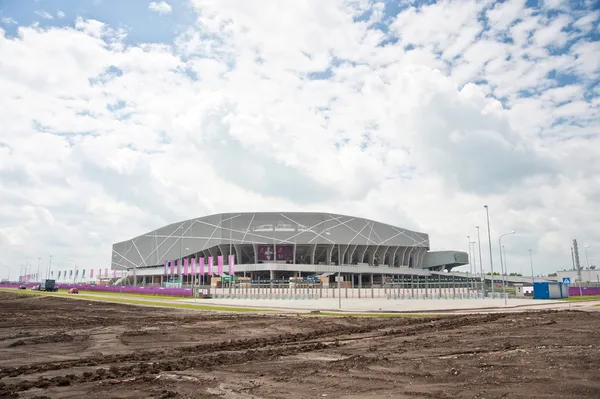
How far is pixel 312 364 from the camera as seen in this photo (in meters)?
13.0

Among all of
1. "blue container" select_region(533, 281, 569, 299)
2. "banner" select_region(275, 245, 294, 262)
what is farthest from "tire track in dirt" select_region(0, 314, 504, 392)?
"banner" select_region(275, 245, 294, 262)

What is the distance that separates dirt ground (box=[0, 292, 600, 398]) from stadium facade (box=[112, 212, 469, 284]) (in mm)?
101658

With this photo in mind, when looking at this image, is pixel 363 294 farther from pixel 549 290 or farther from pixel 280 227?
pixel 280 227

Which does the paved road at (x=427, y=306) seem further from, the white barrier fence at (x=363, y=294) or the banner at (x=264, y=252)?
the banner at (x=264, y=252)

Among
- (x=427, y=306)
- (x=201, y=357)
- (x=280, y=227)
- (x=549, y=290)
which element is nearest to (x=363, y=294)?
(x=427, y=306)

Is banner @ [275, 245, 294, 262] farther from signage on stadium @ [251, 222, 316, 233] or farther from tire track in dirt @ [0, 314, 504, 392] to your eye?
tire track in dirt @ [0, 314, 504, 392]

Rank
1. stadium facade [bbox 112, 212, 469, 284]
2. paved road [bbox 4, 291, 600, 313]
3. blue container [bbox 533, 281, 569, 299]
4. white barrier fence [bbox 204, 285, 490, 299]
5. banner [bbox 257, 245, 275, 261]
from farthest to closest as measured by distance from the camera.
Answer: banner [bbox 257, 245, 275, 261]
stadium facade [bbox 112, 212, 469, 284]
white barrier fence [bbox 204, 285, 490, 299]
blue container [bbox 533, 281, 569, 299]
paved road [bbox 4, 291, 600, 313]

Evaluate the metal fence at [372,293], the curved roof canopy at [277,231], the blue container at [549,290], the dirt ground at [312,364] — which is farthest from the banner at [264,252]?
the dirt ground at [312,364]

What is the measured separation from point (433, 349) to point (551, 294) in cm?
5269

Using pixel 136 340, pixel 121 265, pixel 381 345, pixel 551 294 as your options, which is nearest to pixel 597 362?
pixel 381 345

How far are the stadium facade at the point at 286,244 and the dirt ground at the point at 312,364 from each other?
334 ft

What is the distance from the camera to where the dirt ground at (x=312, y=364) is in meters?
9.71

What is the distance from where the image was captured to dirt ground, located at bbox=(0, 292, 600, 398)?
9.71 meters

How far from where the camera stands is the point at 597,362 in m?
11.7
